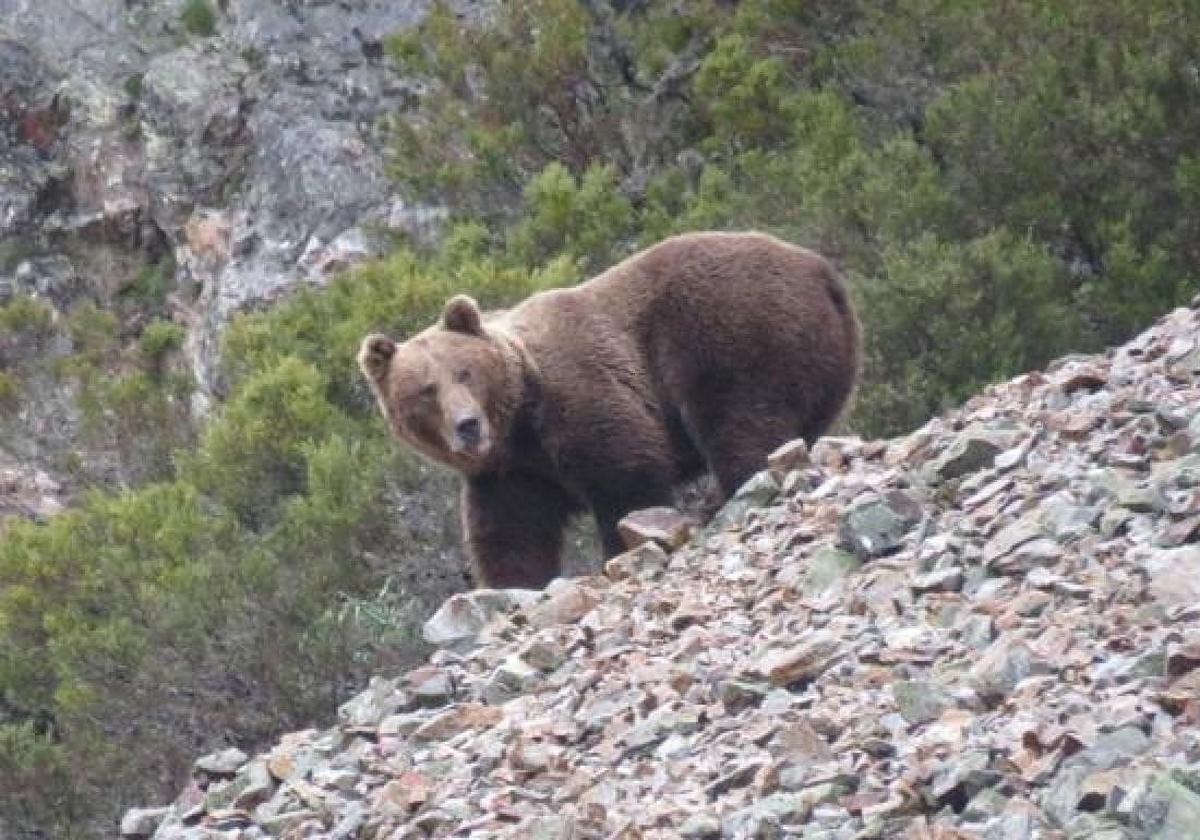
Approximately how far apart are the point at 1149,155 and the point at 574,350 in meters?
7.80

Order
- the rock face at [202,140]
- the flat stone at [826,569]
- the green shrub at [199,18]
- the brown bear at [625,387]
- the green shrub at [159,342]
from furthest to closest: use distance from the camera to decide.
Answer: the green shrub at [199,18] → the green shrub at [159,342] → the rock face at [202,140] → the brown bear at [625,387] → the flat stone at [826,569]

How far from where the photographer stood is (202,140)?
95.4 feet

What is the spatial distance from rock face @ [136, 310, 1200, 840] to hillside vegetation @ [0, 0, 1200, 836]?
4984mm

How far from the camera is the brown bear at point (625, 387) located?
420 inches

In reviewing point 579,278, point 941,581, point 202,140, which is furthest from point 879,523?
point 202,140

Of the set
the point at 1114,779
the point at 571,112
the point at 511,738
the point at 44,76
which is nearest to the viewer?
the point at 1114,779

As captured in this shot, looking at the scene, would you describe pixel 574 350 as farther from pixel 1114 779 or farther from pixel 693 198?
pixel 693 198

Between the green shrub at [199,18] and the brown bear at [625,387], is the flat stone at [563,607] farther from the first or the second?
the green shrub at [199,18]

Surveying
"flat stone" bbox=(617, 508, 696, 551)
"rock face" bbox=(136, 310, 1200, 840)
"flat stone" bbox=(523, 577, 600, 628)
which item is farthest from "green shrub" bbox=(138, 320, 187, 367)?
"flat stone" bbox=(523, 577, 600, 628)

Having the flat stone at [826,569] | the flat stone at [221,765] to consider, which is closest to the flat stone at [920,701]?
the flat stone at [826,569]

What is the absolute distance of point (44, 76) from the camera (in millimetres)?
31062

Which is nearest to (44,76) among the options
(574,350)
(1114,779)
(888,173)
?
(888,173)

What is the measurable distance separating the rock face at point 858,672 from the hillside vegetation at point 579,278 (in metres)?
4.98

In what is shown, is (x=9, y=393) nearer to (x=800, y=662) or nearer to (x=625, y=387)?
(x=625, y=387)
